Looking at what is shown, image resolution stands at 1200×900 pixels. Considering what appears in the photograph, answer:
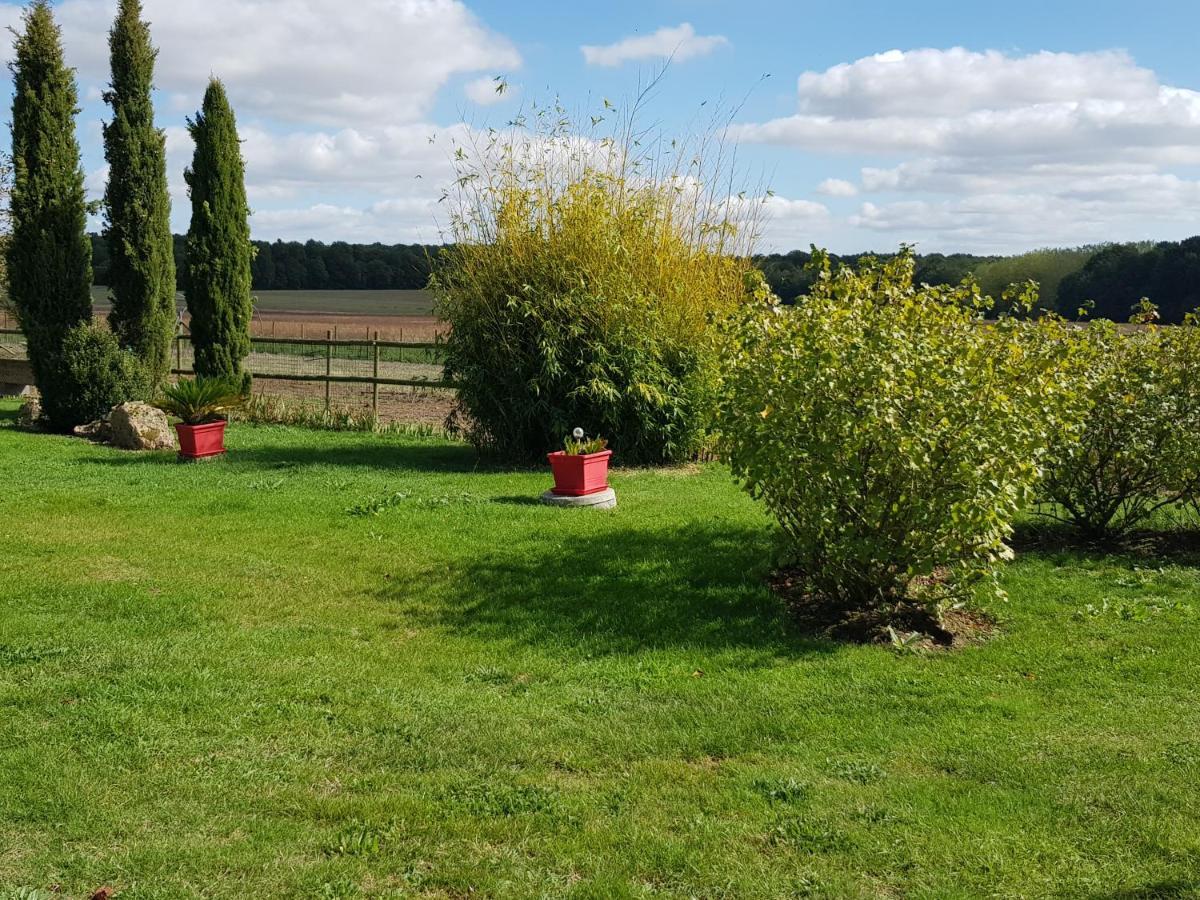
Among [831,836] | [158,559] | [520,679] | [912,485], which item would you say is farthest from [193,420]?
[831,836]

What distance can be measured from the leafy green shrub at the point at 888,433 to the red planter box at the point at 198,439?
24.9 ft

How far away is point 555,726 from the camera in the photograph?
423 centimetres

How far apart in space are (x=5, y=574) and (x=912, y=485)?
560 cm

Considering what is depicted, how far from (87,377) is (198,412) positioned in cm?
414

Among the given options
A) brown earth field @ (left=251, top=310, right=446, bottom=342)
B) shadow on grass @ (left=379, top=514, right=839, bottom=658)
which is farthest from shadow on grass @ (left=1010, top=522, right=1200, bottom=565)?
brown earth field @ (left=251, top=310, right=446, bottom=342)

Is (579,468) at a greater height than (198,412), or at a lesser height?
lesser

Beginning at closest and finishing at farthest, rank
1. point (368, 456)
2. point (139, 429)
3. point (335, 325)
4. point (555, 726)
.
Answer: point (555, 726) → point (368, 456) → point (139, 429) → point (335, 325)

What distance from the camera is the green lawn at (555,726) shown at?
3.12 metres

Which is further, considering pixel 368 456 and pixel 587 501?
pixel 368 456

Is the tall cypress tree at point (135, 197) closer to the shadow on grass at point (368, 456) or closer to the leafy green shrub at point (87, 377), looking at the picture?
the leafy green shrub at point (87, 377)

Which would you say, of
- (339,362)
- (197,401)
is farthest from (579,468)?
(339,362)

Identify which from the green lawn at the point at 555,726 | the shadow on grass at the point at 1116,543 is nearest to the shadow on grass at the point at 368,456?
the green lawn at the point at 555,726

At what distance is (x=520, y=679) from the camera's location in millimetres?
4859

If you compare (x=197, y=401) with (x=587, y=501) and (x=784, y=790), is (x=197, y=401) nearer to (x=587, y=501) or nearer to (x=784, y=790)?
(x=587, y=501)
